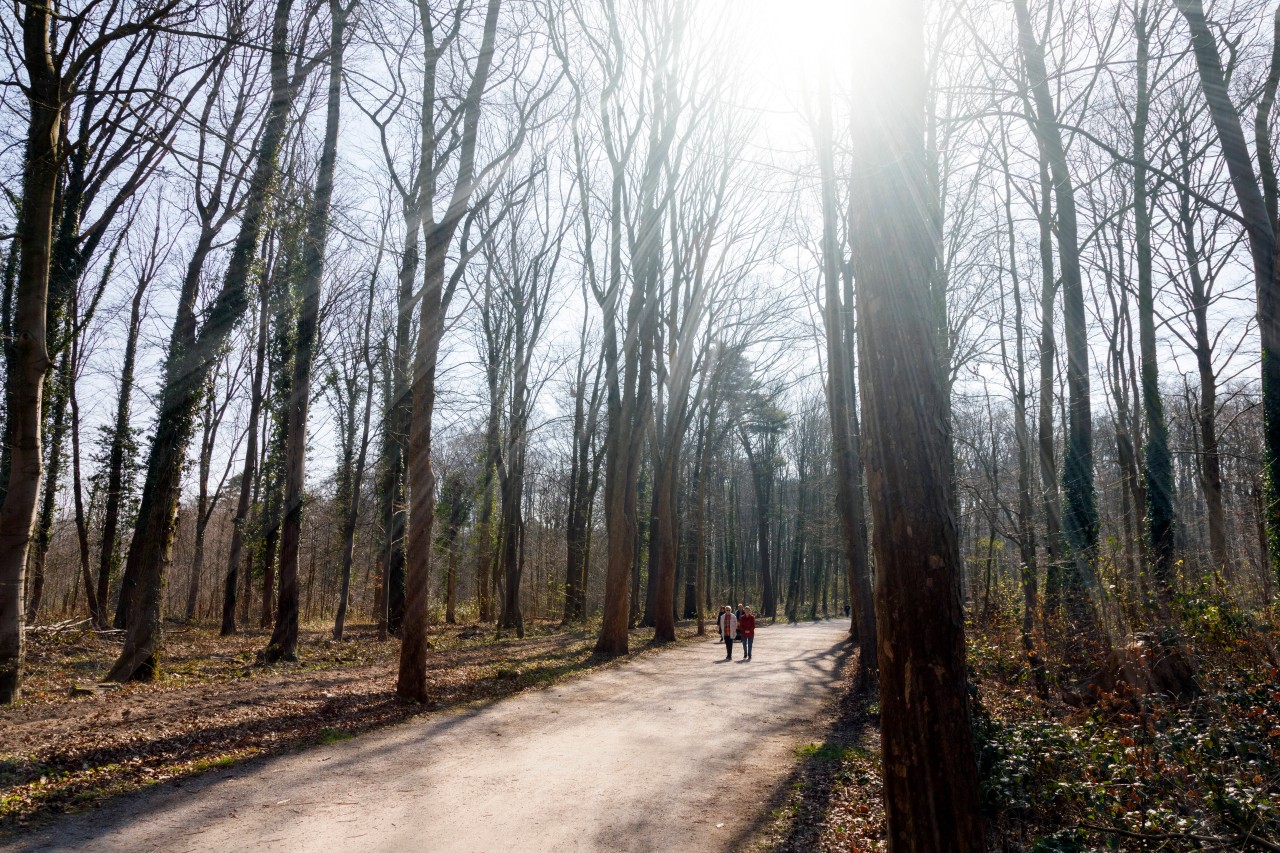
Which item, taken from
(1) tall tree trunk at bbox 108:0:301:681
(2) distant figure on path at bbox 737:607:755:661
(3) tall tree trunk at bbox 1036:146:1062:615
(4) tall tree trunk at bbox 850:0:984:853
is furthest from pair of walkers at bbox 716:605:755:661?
(4) tall tree trunk at bbox 850:0:984:853

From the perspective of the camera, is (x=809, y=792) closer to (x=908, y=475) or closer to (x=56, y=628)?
(x=908, y=475)

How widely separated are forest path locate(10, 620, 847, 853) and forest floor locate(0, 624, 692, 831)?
1.43 feet

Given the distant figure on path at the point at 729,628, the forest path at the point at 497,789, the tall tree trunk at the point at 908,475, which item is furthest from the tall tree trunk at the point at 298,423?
the tall tree trunk at the point at 908,475

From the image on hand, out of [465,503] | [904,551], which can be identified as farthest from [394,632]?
[904,551]

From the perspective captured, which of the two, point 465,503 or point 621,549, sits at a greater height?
point 465,503

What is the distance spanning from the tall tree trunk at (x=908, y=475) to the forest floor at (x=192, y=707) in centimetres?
591

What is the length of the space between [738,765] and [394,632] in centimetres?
1658

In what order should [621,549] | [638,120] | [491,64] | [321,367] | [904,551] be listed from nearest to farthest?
[904,551] → [491,64] → [621,549] → [638,120] → [321,367]

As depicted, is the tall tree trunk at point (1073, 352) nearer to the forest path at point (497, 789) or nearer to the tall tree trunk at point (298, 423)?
the forest path at point (497, 789)

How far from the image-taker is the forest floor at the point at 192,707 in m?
6.23

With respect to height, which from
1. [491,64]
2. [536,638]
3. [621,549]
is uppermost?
[491,64]

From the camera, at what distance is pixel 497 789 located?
6.57m

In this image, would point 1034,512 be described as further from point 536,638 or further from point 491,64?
point 491,64

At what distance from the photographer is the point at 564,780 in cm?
696
